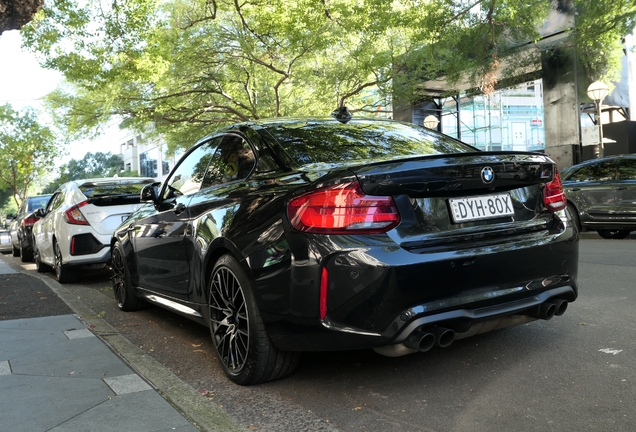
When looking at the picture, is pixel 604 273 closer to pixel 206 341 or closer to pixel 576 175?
pixel 206 341

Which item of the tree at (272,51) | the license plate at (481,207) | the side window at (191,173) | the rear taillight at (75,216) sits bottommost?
the rear taillight at (75,216)

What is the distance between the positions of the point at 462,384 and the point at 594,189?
407 inches

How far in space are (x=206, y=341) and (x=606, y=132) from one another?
19882 mm

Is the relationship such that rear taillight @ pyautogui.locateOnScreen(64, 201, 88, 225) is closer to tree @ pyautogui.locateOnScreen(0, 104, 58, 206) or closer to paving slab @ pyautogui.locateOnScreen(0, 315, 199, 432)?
paving slab @ pyautogui.locateOnScreen(0, 315, 199, 432)

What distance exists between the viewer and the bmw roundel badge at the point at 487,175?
3346 millimetres

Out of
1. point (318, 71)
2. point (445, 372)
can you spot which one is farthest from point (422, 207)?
point (318, 71)

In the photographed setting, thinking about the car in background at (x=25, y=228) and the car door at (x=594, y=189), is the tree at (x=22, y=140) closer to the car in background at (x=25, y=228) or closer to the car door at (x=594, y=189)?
the car in background at (x=25, y=228)

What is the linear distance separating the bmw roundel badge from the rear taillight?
6.56 meters

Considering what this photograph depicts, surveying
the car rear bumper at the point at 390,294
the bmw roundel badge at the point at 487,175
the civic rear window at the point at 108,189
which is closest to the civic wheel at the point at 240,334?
the car rear bumper at the point at 390,294

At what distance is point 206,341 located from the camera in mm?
4941

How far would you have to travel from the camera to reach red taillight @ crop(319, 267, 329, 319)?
311cm

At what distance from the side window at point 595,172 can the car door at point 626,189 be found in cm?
19

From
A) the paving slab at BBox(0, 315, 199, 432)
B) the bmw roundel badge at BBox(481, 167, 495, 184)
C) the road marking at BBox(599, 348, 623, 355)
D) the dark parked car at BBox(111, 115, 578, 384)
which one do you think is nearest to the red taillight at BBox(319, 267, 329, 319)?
the dark parked car at BBox(111, 115, 578, 384)

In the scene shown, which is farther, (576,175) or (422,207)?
(576,175)
